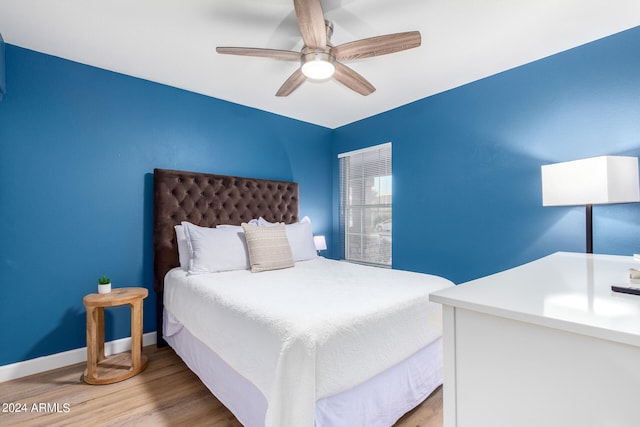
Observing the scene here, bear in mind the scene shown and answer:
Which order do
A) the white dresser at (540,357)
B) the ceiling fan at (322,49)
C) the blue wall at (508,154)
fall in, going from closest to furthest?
the white dresser at (540,357), the ceiling fan at (322,49), the blue wall at (508,154)

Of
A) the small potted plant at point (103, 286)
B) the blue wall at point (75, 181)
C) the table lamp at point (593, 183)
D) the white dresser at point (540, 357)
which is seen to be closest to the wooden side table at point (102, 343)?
the small potted plant at point (103, 286)

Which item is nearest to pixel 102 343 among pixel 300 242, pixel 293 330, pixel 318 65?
pixel 300 242

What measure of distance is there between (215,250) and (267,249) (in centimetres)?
44

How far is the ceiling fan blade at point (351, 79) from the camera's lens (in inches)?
83.3

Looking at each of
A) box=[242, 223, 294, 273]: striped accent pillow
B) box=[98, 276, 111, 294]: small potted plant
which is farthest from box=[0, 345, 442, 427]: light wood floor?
box=[242, 223, 294, 273]: striped accent pillow

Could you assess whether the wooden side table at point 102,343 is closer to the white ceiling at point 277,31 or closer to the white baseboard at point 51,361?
the white baseboard at point 51,361

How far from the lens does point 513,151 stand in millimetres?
2580

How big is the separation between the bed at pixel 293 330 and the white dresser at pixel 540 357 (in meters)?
0.61

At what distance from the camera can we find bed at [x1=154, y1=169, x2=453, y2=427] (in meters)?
1.23

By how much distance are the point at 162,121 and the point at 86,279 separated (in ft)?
5.18

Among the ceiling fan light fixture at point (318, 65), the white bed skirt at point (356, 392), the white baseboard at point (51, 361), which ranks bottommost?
the white baseboard at point (51, 361)

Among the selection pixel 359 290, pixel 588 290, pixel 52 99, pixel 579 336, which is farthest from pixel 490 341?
pixel 52 99

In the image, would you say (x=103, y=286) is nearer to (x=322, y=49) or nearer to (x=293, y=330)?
(x=293, y=330)

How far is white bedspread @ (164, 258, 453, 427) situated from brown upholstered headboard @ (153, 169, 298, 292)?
66 cm
